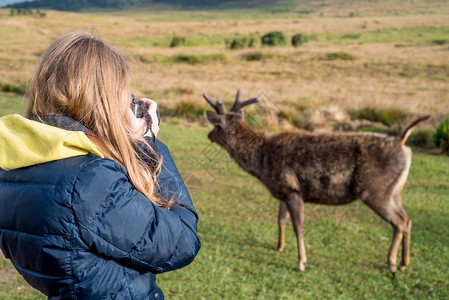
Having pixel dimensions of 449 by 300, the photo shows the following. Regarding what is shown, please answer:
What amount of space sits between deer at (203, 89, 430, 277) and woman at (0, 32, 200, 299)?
13.4 ft

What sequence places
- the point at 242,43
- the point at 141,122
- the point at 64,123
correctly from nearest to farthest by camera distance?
1. the point at 64,123
2. the point at 141,122
3. the point at 242,43

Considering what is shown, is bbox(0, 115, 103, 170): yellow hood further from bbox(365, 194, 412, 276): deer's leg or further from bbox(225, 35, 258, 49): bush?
bbox(225, 35, 258, 49): bush

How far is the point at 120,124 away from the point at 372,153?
14.7 feet

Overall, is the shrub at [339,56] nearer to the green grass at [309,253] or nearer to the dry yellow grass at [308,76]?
the dry yellow grass at [308,76]

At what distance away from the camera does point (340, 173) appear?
587 centimetres

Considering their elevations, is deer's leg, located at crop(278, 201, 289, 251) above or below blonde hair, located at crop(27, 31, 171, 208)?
below

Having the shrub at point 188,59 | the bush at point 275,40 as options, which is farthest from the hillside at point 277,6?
the shrub at point 188,59

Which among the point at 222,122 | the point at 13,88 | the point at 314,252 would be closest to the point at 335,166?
the point at 314,252

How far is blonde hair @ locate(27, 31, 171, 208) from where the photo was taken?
197 centimetres

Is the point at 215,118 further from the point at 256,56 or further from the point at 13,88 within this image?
the point at 256,56

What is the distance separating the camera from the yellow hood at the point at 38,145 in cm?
177

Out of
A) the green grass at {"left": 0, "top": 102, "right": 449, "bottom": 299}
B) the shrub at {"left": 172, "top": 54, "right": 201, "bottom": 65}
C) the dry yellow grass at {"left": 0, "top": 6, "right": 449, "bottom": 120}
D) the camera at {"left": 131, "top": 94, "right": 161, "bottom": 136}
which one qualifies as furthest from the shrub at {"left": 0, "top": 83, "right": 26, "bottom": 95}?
the shrub at {"left": 172, "top": 54, "right": 201, "bottom": 65}

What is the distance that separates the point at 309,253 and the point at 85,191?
5.33 metres

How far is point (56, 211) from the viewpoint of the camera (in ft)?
5.74
